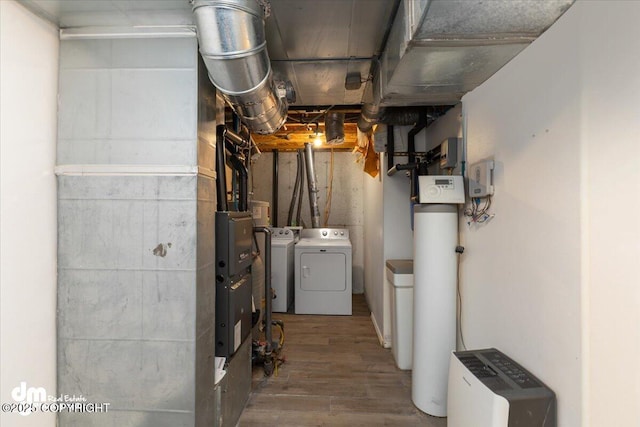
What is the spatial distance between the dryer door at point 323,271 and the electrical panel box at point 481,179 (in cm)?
212

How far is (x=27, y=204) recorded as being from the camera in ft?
3.89

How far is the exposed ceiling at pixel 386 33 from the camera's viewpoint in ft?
3.37

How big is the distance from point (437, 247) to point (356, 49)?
1315mm

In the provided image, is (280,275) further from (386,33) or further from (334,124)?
(386,33)

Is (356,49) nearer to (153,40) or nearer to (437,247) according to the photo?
(153,40)

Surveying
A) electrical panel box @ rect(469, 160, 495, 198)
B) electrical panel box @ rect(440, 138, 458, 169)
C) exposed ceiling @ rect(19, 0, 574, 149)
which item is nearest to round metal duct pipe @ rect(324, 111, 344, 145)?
exposed ceiling @ rect(19, 0, 574, 149)

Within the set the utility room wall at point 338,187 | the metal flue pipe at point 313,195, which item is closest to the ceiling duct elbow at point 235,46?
the metal flue pipe at point 313,195

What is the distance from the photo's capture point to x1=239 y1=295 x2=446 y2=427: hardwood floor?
178cm

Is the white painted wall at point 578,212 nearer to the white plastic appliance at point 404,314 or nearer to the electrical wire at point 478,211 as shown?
the electrical wire at point 478,211

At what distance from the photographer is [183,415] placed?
1.27 meters

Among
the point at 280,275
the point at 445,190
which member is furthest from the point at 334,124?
the point at 280,275

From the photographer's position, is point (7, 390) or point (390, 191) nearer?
point (7, 390)

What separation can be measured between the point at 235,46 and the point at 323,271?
9.29ft

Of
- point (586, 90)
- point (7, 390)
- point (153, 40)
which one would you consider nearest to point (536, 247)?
point (586, 90)
